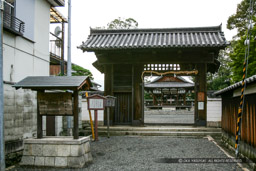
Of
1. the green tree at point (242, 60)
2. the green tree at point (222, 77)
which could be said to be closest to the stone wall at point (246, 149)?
the green tree at point (242, 60)

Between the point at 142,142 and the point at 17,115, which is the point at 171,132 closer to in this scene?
the point at 142,142

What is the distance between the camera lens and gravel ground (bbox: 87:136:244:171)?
7.51m

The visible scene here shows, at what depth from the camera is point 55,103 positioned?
26.1 feet

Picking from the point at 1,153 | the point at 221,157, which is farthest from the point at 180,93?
the point at 1,153

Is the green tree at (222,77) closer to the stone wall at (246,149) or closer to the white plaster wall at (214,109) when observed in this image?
the white plaster wall at (214,109)

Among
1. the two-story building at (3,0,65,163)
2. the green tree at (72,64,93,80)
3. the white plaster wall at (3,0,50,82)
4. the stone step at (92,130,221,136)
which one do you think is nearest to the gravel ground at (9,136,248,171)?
the stone step at (92,130,221,136)

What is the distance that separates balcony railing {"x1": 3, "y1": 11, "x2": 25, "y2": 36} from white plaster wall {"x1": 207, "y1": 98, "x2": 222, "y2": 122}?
33.8 feet

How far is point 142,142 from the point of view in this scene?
11789 millimetres

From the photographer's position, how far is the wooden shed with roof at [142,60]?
48.1 feet

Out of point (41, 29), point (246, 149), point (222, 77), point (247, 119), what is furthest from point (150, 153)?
point (222, 77)

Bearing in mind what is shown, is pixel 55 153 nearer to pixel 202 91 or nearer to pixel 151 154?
pixel 151 154

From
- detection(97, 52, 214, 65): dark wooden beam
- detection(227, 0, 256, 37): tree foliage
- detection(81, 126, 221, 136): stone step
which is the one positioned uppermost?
detection(227, 0, 256, 37): tree foliage

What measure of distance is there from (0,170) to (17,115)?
375 centimetres

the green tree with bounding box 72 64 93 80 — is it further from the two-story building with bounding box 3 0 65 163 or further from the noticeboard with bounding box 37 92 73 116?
the noticeboard with bounding box 37 92 73 116
